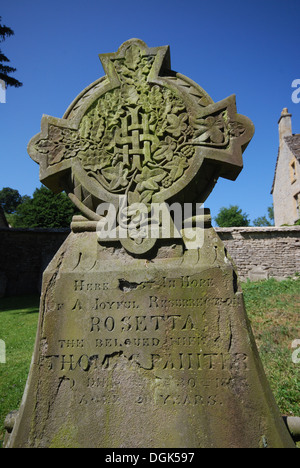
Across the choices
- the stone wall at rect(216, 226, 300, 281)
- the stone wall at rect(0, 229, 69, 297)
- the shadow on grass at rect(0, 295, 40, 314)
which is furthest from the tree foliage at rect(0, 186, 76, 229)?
the stone wall at rect(216, 226, 300, 281)

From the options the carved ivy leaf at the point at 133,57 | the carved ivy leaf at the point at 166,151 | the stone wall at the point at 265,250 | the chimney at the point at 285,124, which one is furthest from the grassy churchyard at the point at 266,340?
the chimney at the point at 285,124

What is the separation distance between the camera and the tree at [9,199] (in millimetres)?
48375

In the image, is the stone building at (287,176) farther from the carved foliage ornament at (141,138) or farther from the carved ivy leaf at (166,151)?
the carved ivy leaf at (166,151)

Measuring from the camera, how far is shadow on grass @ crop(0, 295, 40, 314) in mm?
11108

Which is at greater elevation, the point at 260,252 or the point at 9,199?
the point at 9,199

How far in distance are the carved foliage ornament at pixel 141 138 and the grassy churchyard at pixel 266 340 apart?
117 inches

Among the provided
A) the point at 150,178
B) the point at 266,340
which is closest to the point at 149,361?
the point at 150,178

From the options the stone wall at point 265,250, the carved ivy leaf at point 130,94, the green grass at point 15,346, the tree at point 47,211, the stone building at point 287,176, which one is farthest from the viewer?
the tree at point 47,211

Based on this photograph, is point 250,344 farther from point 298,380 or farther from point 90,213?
point 298,380

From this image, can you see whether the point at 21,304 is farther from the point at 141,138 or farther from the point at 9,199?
the point at 9,199

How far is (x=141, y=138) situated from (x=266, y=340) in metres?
4.71

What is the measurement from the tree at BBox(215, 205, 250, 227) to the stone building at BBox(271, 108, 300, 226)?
61.3 feet

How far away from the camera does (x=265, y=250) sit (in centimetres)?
1261

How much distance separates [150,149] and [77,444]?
2.35 meters
